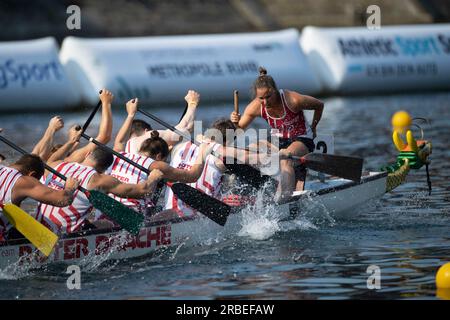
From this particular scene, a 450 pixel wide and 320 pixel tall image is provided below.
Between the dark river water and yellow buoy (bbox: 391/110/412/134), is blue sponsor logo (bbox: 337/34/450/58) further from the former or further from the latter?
the dark river water

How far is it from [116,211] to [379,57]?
21.7 m

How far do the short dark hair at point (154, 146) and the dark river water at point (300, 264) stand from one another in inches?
44.8

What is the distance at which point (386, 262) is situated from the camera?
11289mm

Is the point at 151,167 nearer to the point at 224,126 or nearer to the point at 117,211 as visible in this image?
the point at 117,211

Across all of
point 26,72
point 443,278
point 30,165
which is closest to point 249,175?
point 30,165

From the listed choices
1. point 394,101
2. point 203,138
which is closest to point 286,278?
point 203,138

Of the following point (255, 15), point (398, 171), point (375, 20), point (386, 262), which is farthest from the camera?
point (255, 15)

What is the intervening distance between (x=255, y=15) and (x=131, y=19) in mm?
4710

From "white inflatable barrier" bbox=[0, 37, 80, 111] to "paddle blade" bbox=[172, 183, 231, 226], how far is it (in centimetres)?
1549

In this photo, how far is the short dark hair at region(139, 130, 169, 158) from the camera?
41.2ft

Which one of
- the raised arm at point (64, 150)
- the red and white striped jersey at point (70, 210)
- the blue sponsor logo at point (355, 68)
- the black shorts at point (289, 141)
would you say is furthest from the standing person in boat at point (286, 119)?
the blue sponsor logo at point (355, 68)

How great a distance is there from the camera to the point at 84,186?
Result: 11523mm

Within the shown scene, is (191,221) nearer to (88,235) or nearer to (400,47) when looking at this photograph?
(88,235)
